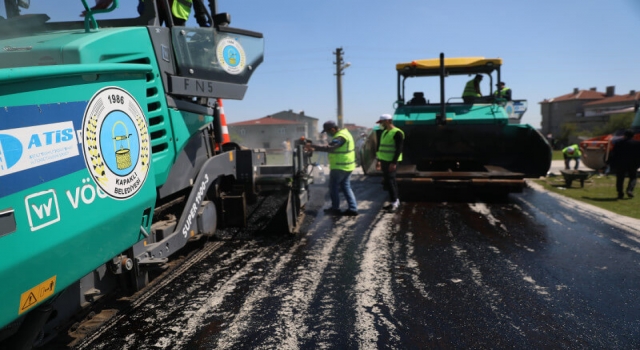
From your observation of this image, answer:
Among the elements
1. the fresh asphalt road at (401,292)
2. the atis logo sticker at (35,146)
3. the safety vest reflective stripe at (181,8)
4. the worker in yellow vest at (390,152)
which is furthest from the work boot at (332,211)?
the atis logo sticker at (35,146)

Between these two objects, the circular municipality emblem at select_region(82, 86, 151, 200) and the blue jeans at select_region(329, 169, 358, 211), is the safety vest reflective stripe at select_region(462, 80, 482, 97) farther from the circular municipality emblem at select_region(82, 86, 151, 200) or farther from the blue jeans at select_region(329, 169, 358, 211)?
the circular municipality emblem at select_region(82, 86, 151, 200)

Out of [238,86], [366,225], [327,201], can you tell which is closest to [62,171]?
[238,86]

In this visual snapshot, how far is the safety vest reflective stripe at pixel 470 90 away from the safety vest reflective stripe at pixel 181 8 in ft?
22.7

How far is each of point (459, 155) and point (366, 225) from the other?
12.9 ft

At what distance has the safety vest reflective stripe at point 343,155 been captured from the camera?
6.66 m

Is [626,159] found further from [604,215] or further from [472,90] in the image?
[472,90]

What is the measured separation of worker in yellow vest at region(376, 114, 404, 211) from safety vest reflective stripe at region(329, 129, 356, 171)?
2.01 feet

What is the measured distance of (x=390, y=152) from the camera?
22.7 ft

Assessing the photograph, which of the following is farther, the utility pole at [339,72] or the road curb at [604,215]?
the utility pole at [339,72]

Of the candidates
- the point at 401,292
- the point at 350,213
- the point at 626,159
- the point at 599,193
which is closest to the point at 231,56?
the point at 401,292

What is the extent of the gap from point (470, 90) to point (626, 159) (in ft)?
10.3

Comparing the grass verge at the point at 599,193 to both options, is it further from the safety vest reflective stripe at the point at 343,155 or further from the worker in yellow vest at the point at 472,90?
the safety vest reflective stripe at the point at 343,155

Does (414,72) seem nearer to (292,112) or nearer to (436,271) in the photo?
(436,271)

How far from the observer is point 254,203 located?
18.2 ft
